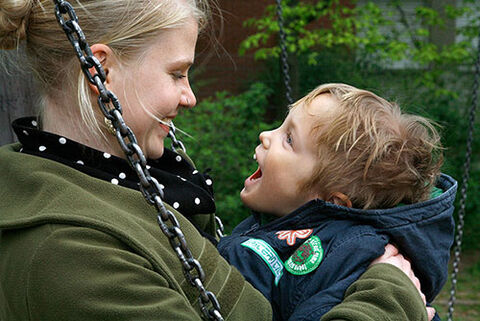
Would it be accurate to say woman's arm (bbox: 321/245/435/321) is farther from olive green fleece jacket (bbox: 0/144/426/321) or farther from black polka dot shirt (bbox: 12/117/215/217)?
black polka dot shirt (bbox: 12/117/215/217)

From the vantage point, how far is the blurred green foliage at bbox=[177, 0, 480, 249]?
7.47 metres

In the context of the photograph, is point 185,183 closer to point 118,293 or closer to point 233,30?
point 118,293

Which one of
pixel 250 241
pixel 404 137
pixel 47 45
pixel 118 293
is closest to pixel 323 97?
pixel 404 137

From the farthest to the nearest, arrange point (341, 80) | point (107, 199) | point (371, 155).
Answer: point (341, 80), point (371, 155), point (107, 199)

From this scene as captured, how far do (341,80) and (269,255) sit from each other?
22.3ft

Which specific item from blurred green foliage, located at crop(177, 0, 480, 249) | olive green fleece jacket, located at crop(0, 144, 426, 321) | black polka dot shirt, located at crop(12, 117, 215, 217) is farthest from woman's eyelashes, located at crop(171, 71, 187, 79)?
blurred green foliage, located at crop(177, 0, 480, 249)

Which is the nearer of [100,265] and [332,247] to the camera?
[100,265]

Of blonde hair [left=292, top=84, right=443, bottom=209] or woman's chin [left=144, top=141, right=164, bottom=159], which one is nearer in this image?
woman's chin [left=144, top=141, right=164, bottom=159]

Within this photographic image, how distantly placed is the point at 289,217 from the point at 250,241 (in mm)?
162

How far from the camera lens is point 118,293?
1.62 metres

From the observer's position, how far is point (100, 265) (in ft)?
5.35

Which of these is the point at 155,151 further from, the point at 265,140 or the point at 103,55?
the point at 265,140

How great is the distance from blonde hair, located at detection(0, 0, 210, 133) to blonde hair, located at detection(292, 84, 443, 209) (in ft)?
2.18

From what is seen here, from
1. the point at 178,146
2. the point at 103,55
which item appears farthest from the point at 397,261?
the point at 103,55
